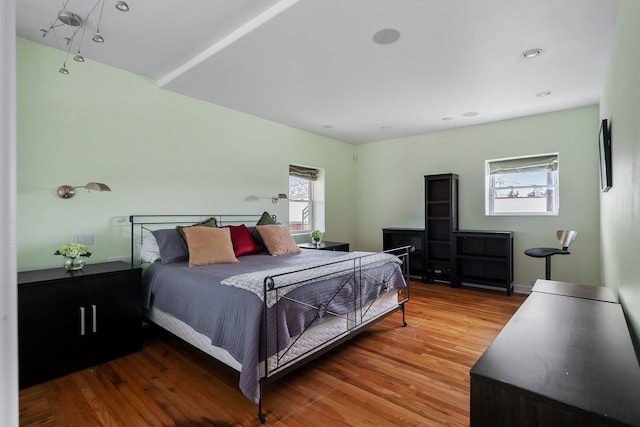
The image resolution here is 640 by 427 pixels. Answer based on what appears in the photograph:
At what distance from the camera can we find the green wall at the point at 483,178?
4.17 metres

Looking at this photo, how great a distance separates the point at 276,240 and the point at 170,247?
1220 millimetres

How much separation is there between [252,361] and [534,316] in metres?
1.64

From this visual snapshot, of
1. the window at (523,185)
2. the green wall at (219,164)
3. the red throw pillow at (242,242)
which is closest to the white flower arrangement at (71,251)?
the green wall at (219,164)

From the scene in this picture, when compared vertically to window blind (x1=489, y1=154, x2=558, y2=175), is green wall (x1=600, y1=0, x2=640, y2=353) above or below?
below

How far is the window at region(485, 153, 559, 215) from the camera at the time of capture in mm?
4527

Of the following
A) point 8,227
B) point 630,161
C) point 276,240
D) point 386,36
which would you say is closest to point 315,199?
point 276,240

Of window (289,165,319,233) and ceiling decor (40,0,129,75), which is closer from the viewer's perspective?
ceiling decor (40,0,129,75)

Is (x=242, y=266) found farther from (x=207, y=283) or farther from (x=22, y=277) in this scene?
(x=22, y=277)

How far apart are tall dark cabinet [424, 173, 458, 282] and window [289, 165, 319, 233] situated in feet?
6.81

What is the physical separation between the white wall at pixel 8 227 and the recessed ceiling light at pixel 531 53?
3383 millimetres

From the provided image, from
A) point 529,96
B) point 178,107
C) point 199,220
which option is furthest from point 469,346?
point 178,107

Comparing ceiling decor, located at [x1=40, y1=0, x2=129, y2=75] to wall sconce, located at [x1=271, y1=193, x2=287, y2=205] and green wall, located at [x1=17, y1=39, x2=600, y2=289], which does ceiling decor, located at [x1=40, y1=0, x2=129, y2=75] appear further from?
wall sconce, located at [x1=271, y1=193, x2=287, y2=205]

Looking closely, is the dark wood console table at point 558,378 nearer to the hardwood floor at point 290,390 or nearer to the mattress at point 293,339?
the hardwood floor at point 290,390

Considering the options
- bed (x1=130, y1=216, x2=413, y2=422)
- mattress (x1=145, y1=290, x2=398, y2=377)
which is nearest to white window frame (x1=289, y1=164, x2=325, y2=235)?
bed (x1=130, y1=216, x2=413, y2=422)
